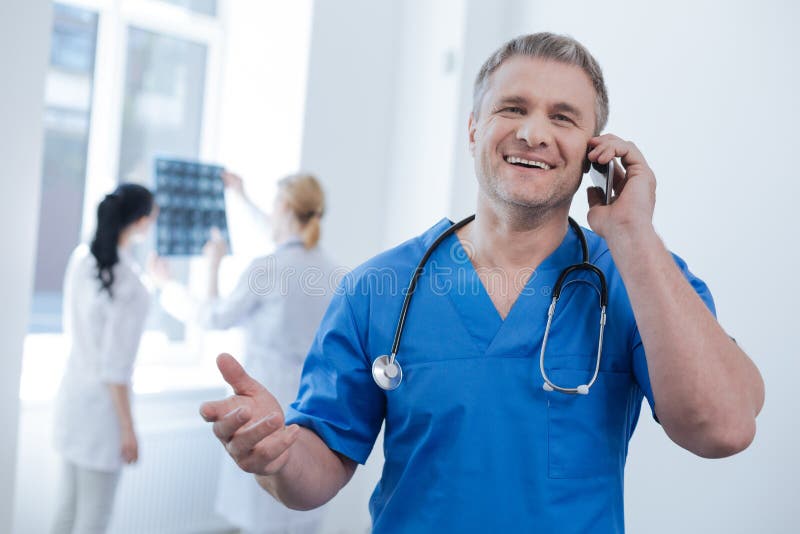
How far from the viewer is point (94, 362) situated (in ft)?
7.22

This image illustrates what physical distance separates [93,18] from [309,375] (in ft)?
8.14

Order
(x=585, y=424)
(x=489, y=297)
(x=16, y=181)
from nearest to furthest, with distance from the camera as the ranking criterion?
(x=585, y=424), (x=489, y=297), (x=16, y=181)

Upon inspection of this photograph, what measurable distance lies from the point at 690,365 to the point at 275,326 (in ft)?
5.83

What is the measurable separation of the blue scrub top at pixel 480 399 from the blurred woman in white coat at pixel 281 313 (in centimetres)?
134

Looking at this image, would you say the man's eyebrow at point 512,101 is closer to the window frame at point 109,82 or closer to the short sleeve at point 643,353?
the short sleeve at point 643,353

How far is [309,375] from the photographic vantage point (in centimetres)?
111

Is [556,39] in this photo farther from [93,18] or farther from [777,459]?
[93,18]

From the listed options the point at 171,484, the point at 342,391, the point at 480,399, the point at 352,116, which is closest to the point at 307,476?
the point at 342,391

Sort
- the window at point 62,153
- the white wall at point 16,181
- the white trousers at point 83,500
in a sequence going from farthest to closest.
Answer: the window at point 62,153
the white trousers at point 83,500
the white wall at point 16,181

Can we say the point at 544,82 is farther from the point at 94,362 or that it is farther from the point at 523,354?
the point at 94,362

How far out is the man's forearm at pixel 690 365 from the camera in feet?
2.95

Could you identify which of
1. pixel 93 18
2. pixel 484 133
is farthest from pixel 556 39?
pixel 93 18

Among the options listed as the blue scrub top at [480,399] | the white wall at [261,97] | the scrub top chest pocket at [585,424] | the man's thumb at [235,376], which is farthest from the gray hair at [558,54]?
the white wall at [261,97]

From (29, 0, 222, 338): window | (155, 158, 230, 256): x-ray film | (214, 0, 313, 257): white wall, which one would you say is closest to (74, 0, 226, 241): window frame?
(29, 0, 222, 338): window
